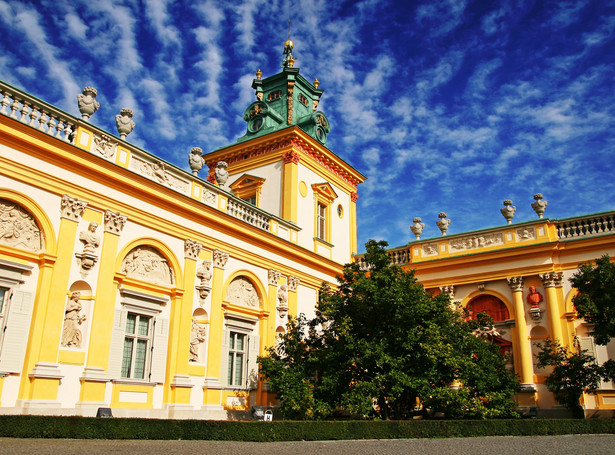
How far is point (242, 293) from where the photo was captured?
19.5 metres

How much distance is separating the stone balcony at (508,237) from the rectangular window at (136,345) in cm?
1125

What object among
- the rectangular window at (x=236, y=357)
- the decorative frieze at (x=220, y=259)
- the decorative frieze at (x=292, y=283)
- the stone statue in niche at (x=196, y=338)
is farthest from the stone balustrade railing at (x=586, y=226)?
the stone statue in niche at (x=196, y=338)

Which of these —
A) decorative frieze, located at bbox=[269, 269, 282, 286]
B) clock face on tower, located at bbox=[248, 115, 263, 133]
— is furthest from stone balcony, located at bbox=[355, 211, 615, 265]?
clock face on tower, located at bbox=[248, 115, 263, 133]

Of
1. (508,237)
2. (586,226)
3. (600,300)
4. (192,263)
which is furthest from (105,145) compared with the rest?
(586,226)

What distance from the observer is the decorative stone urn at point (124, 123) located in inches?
646

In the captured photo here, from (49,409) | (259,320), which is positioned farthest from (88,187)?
(259,320)

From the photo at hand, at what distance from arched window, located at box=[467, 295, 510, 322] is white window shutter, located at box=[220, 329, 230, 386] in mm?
10920

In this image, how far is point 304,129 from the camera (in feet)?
90.2

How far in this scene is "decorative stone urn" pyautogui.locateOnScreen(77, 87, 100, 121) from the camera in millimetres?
15062

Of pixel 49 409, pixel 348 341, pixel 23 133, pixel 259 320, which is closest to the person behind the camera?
pixel 49 409

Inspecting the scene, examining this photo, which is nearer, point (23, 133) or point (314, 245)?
point (23, 133)

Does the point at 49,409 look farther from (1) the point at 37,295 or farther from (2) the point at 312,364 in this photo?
(2) the point at 312,364

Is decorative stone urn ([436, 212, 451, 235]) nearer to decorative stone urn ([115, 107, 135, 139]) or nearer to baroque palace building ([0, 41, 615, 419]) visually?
baroque palace building ([0, 41, 615, 419])

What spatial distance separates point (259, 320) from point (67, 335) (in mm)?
7823
